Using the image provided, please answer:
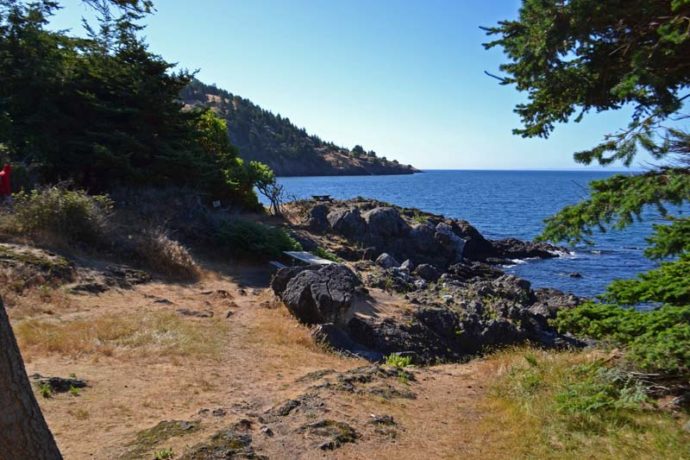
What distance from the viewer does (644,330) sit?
A: 568 centimetres

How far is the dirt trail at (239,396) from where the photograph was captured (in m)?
5.95

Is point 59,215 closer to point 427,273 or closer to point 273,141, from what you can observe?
point 427,273

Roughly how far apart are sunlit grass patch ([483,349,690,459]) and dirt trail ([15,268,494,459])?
50 centimetres

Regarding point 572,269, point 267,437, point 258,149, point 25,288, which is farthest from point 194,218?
point 258,149

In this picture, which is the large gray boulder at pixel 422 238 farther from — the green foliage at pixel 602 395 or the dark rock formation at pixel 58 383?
the dark rock formation at pixel 58 383

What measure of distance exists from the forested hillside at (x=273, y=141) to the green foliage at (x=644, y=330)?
444 ft

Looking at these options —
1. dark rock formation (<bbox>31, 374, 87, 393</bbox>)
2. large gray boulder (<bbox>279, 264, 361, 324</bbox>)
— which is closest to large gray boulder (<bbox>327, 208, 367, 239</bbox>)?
large gray boulder (<bbox>279, 264, 361, 324</bbox>)

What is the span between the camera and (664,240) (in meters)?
6.08

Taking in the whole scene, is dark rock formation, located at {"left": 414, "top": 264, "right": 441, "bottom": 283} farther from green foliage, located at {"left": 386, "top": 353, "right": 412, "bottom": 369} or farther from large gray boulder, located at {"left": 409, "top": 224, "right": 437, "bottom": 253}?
green foliage, located at {"left": 386, "top": 353, "right": 412, "bottom": 369}

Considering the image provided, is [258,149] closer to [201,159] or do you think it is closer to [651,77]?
[201,159]

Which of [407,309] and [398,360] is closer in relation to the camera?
[398,360]

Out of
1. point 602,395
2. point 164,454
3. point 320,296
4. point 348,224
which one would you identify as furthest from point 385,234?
point 164,454

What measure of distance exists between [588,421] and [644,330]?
47.5 inches

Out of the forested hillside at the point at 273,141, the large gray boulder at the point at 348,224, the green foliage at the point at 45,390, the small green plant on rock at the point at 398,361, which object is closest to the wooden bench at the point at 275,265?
the small green plant on rock at the point at 398,361
